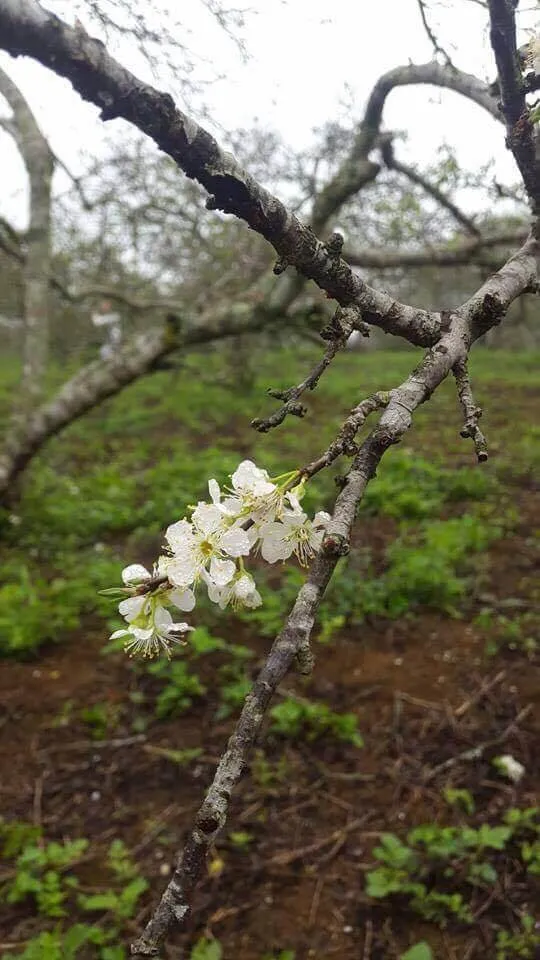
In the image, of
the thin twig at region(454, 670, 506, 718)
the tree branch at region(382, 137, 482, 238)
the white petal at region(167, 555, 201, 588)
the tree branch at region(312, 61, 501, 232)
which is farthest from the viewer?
the tree branch at region(382, 137, 482, 238)

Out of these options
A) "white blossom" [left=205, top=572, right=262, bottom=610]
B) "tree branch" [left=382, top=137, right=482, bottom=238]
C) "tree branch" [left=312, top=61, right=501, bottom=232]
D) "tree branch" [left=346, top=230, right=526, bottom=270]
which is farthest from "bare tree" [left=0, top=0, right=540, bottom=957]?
"tree branch" [left=346, top=230, right=526, bottom=270]

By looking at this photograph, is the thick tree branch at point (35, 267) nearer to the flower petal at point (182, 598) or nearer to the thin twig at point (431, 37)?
the thin twig at point (431, 37)

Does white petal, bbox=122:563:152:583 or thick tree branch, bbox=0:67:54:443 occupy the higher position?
thick tree branch, bbox=0:67:54:443

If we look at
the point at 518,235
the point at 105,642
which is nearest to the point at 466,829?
the point at 105,642

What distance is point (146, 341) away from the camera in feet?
20.5

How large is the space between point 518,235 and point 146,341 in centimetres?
302

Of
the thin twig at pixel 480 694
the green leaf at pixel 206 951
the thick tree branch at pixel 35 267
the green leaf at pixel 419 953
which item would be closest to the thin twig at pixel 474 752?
the thin twig at pixel 480 694

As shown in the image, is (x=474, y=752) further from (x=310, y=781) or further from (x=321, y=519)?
(x=321, y=519)

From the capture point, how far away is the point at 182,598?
3.63ft

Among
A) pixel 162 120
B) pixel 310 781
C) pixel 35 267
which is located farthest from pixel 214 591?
pixel 35 267

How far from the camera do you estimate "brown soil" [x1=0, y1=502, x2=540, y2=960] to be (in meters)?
2.51

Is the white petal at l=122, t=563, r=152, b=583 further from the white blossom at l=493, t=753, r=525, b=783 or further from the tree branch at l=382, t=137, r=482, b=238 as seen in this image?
the tree branch at l=382, t=137, r=482, b=238

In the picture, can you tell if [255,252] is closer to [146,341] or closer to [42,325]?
[146,341]

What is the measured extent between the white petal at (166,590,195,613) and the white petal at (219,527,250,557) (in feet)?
0.28
